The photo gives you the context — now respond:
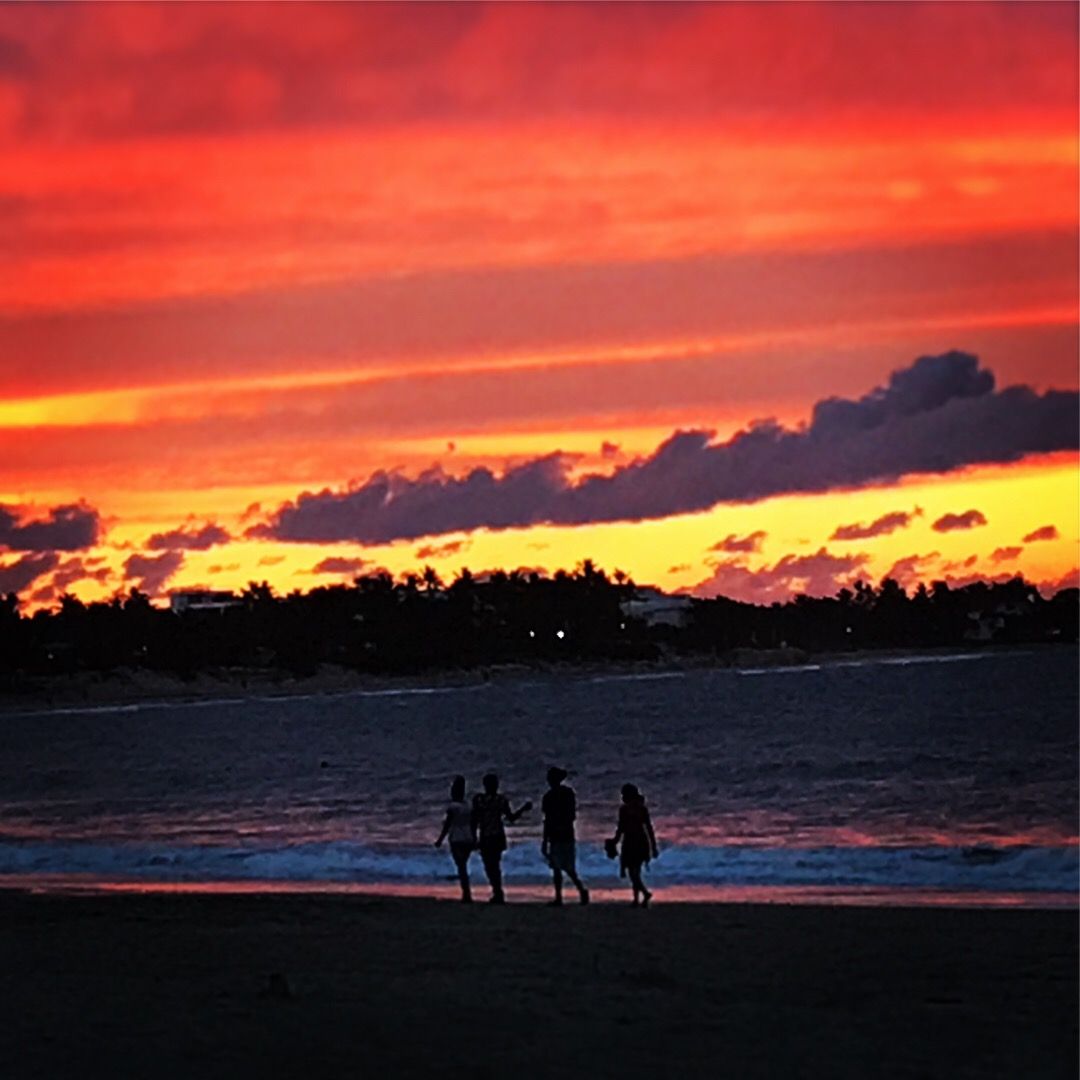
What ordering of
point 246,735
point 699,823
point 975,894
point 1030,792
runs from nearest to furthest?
point 975,894 < point 699,823 < point 1030,792 < point 246,735

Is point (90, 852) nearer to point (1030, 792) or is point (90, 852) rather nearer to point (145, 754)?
point (1030, 792)

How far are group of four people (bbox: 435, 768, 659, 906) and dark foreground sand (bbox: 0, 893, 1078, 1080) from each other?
2.07ft

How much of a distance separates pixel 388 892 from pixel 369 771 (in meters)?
60.3

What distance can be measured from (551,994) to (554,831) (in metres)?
7.04

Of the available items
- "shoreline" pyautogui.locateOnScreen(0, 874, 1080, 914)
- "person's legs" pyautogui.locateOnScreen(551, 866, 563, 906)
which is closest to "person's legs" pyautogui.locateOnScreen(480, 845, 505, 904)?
"shoreline" pyautogui.locateOnScreen(0, 874, 1080, 914)

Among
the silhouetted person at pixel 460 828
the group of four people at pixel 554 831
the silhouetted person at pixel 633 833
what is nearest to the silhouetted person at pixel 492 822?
Answer: the group of four people at pixel 554 831

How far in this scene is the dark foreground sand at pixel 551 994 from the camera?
1395cm

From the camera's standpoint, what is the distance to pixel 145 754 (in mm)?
118500

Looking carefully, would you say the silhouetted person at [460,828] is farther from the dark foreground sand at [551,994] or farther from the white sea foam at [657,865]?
the white sea foam at [657,865]

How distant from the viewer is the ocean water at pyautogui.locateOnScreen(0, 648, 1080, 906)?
108 feet

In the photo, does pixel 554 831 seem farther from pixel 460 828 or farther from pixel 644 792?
pixel 644 792

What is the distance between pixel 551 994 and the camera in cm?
1670

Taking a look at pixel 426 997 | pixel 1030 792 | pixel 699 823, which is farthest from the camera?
pixel 1030 792

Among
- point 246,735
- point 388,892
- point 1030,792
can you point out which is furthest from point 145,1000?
point 246,735
